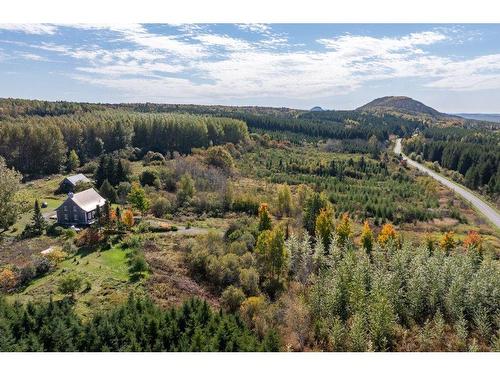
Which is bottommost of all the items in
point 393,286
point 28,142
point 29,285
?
point 29,285

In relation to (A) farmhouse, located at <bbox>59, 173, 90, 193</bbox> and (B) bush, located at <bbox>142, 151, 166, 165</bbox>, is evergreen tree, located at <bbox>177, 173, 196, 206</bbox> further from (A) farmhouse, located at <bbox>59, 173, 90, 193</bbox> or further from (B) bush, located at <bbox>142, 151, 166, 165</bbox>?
(B) bush, located at <bbox>142, 151, 166, 165</bbox>

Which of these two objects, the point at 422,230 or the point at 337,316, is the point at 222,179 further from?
the point at 337,316

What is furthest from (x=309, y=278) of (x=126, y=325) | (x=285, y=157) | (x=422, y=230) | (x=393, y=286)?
(x=285, y=157)

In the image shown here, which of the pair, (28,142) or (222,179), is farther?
(28,142)

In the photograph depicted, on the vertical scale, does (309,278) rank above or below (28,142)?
below

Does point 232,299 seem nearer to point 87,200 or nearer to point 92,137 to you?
point 87,200

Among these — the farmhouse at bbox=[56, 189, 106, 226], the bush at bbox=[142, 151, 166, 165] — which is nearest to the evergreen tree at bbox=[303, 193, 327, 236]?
the farmhouse at bbox=[56, 189, 106, 226]

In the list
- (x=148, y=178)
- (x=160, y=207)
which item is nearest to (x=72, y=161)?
(x=148, y=178)
